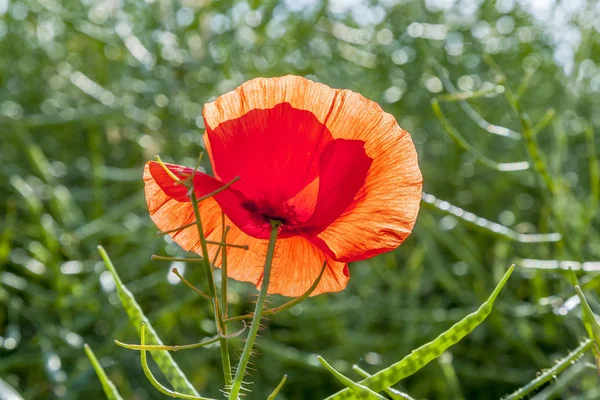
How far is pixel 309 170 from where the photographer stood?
1.07 ft

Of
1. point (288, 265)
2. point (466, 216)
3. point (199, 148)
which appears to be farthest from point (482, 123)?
point (199, 148)

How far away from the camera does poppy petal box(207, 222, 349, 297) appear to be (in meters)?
0.35

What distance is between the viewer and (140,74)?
3.38 feet

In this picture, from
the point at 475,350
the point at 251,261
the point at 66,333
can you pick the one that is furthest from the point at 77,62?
the point at 251,261

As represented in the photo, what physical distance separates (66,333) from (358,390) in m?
0.57

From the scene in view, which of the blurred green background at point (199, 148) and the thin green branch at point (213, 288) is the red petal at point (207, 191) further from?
the blurred green background at point (199, 148)

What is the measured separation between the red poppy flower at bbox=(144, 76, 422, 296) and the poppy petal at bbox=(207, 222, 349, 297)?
11 mm

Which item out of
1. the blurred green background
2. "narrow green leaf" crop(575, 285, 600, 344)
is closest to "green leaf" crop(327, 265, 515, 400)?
"narrow green leaf" crop(575, 285, 600, 344)

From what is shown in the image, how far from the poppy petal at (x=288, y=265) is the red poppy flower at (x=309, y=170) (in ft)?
0.04

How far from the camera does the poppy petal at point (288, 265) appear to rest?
348 mm

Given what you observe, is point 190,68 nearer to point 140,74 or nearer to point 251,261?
point 140,74

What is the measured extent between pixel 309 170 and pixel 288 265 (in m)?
0.05

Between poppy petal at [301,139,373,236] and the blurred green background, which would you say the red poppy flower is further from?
the blurred green background

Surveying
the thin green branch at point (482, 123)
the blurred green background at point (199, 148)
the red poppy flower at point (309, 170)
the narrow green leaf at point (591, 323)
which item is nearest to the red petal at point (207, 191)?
the red poppy flower at point (309, 170)
